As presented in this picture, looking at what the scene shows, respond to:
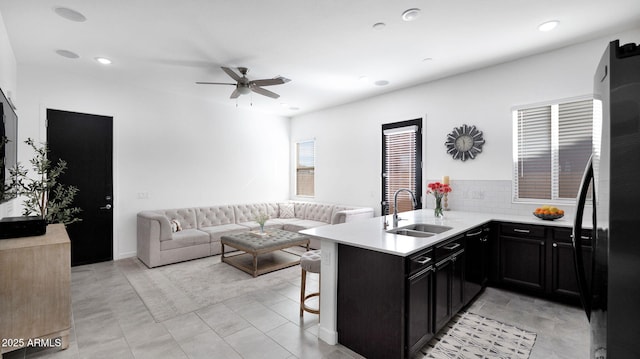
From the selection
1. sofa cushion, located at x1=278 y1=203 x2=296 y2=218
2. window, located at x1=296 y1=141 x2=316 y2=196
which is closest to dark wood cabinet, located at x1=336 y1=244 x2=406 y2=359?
sofa cushion, located at x1=278 y1=203 x2=296 y2=218

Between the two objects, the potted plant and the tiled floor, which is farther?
the potted plant

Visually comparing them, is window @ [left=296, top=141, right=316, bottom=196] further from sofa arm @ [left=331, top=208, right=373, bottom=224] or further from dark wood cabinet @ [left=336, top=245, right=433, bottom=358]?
dark wood cabinet @ [left=336, top=245, right=433, bottom=358]

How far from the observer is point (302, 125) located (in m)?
7.11

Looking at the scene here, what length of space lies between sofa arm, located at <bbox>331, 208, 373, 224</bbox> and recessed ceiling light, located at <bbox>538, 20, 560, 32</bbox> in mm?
3489

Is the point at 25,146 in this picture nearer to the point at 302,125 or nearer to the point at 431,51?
the point at 302,125

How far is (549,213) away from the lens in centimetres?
335

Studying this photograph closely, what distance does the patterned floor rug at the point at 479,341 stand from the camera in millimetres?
2320

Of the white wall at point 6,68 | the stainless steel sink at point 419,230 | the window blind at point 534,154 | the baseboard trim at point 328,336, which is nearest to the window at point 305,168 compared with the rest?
the stainless steel sink at point 419,230

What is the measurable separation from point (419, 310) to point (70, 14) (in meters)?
4.07

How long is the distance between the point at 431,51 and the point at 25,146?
220 inches

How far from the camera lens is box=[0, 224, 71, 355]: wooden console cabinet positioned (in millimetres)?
2178

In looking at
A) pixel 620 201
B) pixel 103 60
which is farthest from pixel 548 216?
pixel 103 60

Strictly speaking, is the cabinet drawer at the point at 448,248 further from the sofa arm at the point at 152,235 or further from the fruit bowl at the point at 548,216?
the sofa arm at the point at 152,235

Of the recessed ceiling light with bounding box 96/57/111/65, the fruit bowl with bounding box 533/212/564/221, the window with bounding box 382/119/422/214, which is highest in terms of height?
the recessed ceiling light with bounding box 96/57/111/65
